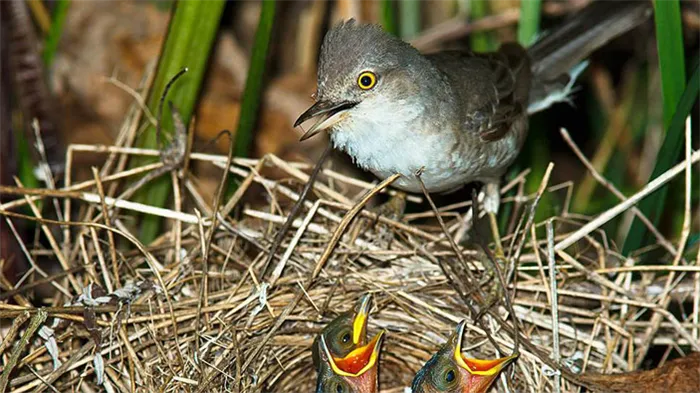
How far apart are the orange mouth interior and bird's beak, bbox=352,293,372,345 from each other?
0.10ft

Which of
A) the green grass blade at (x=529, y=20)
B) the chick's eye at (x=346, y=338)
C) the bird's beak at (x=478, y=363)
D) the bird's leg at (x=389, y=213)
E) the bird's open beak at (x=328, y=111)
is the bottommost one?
the chick's eye at (x=346, y=338)

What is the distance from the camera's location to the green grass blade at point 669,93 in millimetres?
2830

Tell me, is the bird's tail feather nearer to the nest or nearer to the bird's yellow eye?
the nest

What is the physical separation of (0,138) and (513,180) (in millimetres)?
1864

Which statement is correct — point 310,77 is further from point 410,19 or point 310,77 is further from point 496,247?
point 496,247

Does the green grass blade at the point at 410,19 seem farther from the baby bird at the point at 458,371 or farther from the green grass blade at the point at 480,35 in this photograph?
the baby bird at the point at 458,371

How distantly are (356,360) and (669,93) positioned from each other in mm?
1342

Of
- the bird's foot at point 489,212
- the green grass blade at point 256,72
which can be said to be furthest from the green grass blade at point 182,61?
the bird's foot at point 489,212

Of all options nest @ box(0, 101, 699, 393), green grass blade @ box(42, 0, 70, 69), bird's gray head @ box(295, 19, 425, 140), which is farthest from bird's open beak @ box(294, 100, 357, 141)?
green grass blade @ box(42, 0, 70, 69)

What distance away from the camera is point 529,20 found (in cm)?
343

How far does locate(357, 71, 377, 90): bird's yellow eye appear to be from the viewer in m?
2.63

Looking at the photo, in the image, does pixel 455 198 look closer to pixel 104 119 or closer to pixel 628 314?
pixel 628 314

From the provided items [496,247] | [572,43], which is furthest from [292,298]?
[572,43]

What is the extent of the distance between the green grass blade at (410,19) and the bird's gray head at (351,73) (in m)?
1.36
